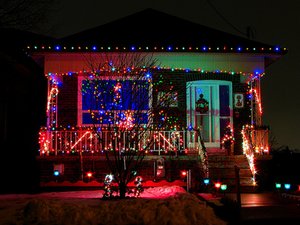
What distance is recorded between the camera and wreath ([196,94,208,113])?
1841cm

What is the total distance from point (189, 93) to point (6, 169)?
729cm

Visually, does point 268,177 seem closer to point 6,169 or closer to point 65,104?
point 65,104

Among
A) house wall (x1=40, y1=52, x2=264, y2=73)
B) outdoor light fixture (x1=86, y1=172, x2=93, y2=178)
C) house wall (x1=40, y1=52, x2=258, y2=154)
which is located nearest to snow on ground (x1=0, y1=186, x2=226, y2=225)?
outdoor light fixture (x1=86, y1=172, x2=93, y2=178)

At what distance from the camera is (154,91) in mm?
16297

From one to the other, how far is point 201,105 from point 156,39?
112 inches

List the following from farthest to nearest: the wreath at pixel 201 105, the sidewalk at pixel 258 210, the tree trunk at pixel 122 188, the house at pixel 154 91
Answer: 1. the wreath at pixel 201 105
2. the house at pixel 154 91
3. the tree trunk at pixel 122 188
4. the sidewalk at pixel 258 210

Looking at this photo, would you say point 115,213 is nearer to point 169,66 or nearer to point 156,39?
point 169,66

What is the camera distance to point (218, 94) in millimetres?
18516

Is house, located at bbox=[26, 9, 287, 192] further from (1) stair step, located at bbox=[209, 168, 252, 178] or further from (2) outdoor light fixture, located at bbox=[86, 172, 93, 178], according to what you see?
(2) outdoor light fixture, located at bbox=[86, 172, 93, 178]

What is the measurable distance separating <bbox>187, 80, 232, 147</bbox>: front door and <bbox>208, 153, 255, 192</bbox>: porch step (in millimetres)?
1550

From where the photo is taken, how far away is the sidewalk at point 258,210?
33.7ft

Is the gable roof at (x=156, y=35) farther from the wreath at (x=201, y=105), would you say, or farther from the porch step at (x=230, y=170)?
the porch step at (x=230, y=170)

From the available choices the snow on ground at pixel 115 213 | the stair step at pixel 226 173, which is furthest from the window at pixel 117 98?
the snow on ground at pixel 115 213

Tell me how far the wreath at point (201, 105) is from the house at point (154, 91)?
0.04 meters
